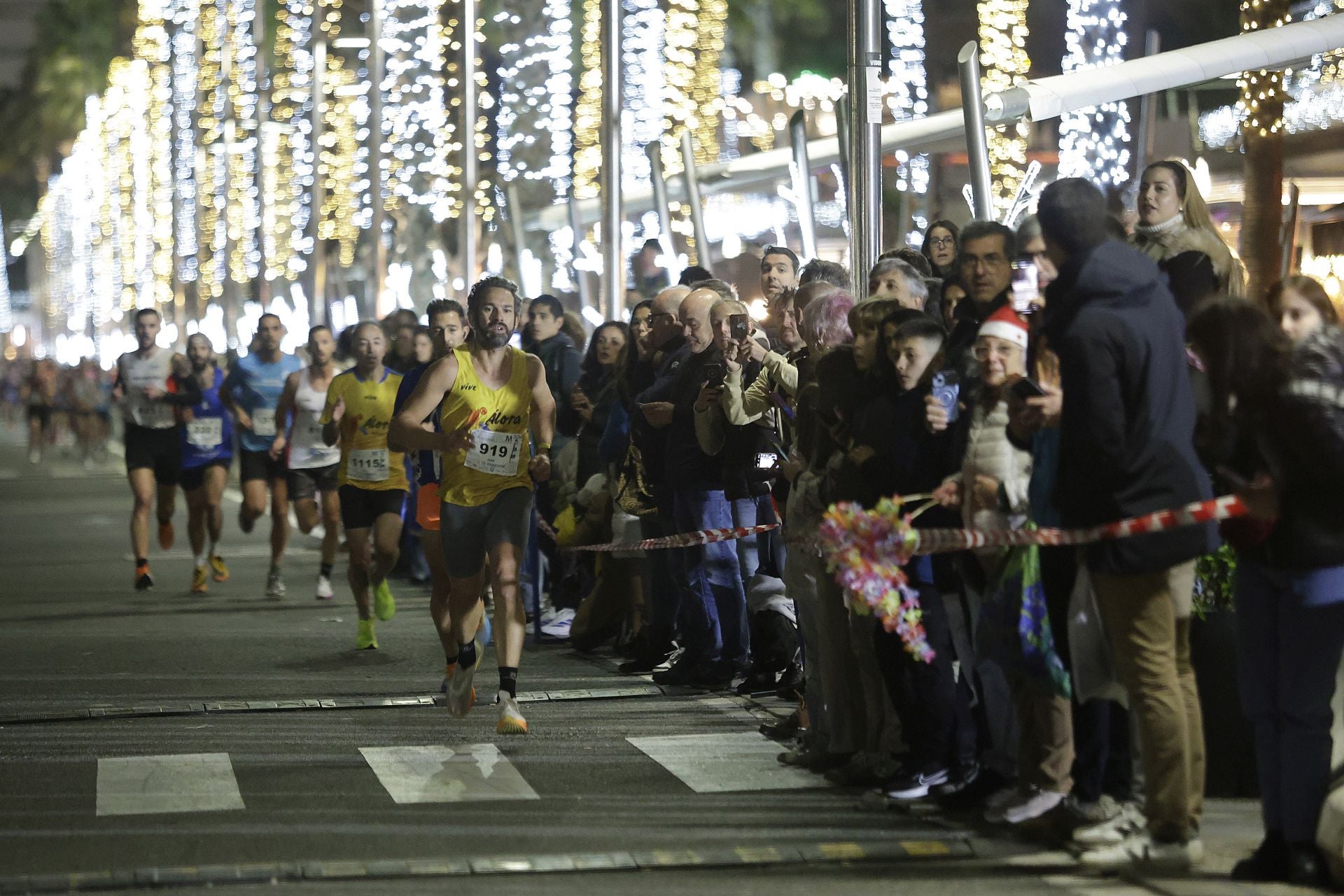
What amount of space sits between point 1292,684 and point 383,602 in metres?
8.51

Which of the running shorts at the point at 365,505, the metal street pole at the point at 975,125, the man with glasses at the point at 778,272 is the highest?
the metal street pole at the point at 975,125

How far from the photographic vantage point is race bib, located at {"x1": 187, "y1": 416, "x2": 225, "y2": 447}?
18.3 meters

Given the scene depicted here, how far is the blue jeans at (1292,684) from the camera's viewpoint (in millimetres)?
6805

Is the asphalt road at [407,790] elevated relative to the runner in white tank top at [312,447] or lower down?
lower down

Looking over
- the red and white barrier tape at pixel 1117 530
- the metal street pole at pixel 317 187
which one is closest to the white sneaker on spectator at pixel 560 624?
the red and white barrier tape at pixel 1117 530

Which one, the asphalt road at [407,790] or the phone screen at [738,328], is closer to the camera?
the asphalt road at [407,790]

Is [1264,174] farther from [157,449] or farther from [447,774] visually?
[447,774]

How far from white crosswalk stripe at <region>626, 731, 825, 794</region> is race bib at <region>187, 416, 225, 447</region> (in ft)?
29.9

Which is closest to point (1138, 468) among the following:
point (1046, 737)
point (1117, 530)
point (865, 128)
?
point (1117, 530)

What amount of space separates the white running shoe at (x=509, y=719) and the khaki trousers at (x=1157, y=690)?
3.77 m

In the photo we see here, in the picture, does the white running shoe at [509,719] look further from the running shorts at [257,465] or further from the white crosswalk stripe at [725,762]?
the running shorts at [257,465]

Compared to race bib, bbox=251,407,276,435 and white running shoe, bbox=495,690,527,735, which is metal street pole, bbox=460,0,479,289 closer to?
race bib, bbox=251,407,276,435

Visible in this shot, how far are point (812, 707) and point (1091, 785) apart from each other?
2.02 metres

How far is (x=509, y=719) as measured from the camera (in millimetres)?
10242
